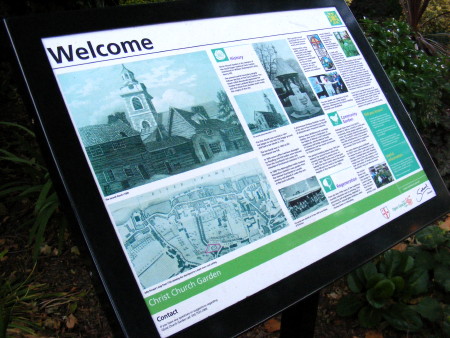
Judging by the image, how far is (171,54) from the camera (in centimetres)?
111

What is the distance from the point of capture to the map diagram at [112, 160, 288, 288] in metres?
0.91

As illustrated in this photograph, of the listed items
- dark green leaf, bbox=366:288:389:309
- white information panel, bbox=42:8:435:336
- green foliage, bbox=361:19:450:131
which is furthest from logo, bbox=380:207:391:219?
green foliage, bbox=361:19:450:131

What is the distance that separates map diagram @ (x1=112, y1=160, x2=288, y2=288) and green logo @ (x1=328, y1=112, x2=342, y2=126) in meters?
0.37

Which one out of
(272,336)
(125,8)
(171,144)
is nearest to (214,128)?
(171,144)

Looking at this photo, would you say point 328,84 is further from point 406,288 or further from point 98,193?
point 406,288

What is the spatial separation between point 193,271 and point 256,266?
0.55ft

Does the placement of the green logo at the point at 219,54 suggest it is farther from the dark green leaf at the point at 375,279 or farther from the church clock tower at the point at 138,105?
the dark green leaf at the point at 375,279

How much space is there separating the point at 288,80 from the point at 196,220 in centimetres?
56

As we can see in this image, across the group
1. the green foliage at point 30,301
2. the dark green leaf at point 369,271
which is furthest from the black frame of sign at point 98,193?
Result: the green foliage at point 30,301

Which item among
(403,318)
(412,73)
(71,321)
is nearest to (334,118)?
(403,318)

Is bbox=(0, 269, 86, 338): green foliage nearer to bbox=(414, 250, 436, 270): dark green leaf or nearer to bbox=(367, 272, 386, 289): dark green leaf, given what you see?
bbox=(367, 272, 386, 289): dark green leaf

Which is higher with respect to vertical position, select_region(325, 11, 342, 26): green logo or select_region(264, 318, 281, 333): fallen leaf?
select_region(325, 11, 342, 26): green logo

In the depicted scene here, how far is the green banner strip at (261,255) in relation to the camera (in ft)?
3.00

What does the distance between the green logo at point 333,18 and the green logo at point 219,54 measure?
550 millimetres
